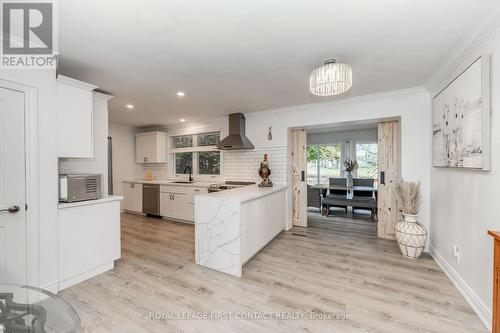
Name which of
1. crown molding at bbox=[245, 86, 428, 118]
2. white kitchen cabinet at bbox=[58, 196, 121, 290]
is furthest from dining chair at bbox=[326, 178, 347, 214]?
white kitchen cabinet at bbox=[58, 196, 121, 290]

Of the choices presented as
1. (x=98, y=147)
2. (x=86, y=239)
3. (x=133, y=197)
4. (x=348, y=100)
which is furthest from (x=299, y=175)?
(x=133, y=197)

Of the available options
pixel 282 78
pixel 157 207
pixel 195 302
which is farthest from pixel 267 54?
pixel 157 207

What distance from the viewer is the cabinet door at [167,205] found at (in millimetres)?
4816

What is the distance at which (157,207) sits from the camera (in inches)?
199

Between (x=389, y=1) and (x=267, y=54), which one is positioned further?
(x=267, y=54)

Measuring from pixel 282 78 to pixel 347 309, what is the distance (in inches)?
103

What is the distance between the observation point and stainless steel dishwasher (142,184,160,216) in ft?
16.6

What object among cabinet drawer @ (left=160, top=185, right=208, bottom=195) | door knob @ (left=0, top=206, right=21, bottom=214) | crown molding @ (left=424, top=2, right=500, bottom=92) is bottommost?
cabinet drawer @ (left=160, top=185, right=208, bottom=195)

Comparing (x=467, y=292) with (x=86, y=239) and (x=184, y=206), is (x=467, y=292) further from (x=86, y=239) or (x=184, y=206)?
(x=184, y=206)

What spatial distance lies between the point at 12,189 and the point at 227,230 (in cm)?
200

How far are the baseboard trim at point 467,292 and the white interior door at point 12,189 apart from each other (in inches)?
155

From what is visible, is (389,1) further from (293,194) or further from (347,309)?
(293,194)

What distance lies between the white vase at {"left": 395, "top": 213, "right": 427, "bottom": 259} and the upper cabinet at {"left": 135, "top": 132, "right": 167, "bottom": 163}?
214 inches

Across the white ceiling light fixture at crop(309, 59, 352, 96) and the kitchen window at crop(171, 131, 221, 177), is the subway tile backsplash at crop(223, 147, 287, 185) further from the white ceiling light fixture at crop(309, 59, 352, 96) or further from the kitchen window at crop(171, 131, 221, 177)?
the white ceiling light fixture at crop(309, 59, 352, 96)
